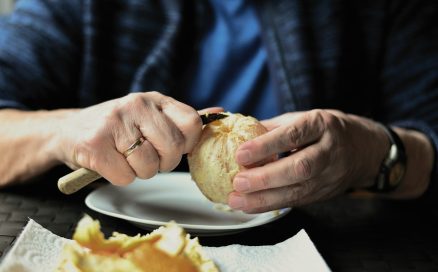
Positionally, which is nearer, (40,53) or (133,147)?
(133,147)

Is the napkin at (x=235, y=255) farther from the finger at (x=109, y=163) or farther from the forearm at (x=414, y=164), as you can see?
the forearm at (x=414, y=164)

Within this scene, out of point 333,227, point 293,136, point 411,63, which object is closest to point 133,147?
point 293,136

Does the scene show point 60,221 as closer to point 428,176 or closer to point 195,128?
point 195,128

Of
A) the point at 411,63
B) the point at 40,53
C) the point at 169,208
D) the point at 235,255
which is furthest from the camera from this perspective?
the point at 411,63

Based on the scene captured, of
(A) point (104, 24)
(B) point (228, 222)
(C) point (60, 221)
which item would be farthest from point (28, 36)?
(B) point (228, 222)

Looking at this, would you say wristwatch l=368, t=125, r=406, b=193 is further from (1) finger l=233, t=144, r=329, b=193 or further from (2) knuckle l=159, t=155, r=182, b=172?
(2) knuckle l=159, t=155, r=182, b=172

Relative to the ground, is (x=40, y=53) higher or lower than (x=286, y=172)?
higher

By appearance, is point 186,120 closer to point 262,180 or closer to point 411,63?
point 262,180

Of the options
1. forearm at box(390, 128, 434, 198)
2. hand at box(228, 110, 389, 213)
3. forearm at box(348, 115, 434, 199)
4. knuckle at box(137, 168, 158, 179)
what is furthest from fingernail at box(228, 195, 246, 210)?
forearm at box(390, 128, 434, 198)
